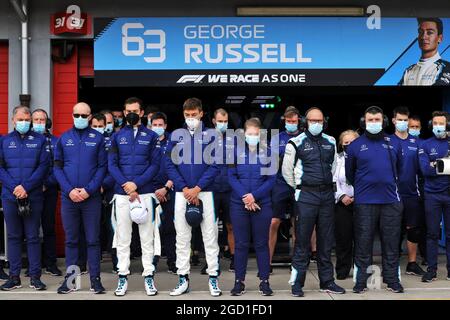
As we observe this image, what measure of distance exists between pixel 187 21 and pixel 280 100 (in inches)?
131

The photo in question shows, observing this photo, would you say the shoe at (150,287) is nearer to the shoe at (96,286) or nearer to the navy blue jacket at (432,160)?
the shoe at (96,286)

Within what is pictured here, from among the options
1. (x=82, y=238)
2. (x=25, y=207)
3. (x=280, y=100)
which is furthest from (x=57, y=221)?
(x=280, y=100)

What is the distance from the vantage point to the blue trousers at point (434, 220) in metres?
7.55

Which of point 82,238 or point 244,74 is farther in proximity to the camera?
point 244,74

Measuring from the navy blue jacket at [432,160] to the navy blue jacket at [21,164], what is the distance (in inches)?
188

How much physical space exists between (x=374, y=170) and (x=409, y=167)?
1.36 meters

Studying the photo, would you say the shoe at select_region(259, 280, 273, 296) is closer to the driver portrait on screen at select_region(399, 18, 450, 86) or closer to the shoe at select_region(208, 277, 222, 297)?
the shoe at select_region(208, 277, 222, 297)

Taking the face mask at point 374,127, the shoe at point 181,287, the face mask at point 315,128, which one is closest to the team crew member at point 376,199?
the face mask at point 374,127

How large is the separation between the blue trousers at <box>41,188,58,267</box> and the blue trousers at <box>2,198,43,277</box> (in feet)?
2.82

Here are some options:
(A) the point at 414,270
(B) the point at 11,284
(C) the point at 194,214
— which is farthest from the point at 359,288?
(B) the point at 11,284

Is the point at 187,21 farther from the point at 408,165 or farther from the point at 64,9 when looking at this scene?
the point at 408,165

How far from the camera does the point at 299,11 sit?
911cm

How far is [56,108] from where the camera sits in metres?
9.27

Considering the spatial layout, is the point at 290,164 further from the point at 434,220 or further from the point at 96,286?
the point at 96,286
